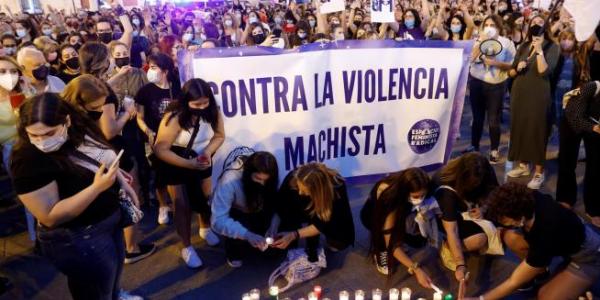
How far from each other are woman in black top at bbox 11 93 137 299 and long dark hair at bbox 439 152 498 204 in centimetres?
222

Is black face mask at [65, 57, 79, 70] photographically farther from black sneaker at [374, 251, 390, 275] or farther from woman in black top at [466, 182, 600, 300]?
woman in black top at [466, 182, 600, 300]

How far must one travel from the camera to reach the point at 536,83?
4.75m

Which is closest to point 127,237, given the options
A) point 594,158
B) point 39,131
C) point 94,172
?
point 94,172

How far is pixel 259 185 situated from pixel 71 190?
1422mm

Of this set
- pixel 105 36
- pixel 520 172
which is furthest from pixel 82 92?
pixel 520 172

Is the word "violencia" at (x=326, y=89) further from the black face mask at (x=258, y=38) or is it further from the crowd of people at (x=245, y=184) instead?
the black face mask at (x=258, y=38)

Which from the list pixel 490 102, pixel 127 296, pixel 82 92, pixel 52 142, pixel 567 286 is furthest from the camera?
pixel 490 102

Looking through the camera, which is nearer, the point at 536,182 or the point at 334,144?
the point at 334,144

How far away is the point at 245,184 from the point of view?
3385 mm

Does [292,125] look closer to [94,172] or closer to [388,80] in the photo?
[388,80]

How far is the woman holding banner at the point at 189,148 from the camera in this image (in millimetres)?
3432

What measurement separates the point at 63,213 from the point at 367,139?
3.00 m

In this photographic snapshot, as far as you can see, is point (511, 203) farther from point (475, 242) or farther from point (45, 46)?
point (45, 46)

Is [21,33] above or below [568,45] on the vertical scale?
above
